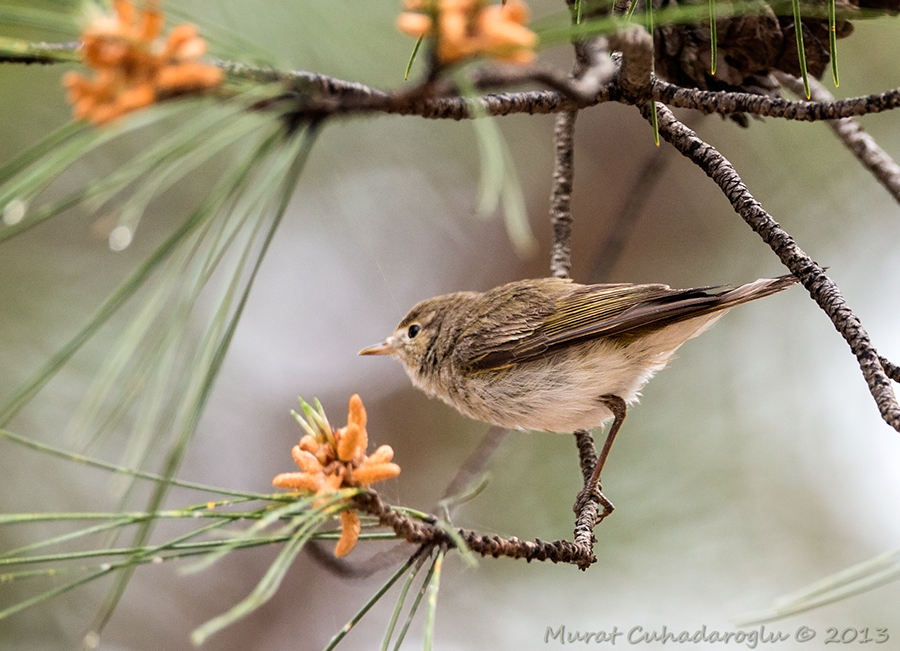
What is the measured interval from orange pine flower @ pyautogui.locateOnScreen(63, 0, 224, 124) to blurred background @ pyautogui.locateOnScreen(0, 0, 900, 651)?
1425 mm

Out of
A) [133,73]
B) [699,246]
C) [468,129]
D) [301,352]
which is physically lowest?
Result: [133,73]

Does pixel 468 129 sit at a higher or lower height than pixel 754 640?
higher

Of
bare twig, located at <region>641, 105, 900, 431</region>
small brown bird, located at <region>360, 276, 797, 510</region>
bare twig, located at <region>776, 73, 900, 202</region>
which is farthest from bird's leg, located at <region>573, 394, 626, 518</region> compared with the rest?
bare twig, located at <region>776, 73, 900, 202</region>

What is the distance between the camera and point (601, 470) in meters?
2.00

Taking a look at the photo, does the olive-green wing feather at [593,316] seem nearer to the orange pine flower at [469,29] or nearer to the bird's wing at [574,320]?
the bird's wing at [574,320]

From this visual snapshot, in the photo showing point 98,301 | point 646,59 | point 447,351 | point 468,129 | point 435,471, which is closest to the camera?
point 646,59

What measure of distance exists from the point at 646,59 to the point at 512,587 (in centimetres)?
209

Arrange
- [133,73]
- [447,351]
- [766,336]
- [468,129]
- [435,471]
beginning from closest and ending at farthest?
[133,73] → [447,351] → [766,336] → [435,471] → [468,129]

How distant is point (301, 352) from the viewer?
11.6 ft

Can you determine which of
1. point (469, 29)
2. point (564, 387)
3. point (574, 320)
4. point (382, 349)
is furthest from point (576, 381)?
Answer: point (469, 29)

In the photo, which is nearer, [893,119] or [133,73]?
[133,73]

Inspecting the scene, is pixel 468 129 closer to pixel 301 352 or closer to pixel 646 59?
pixel 301 352

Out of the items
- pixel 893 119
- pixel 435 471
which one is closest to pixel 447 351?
pixel 435 471

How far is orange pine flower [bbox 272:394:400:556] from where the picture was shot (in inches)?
36.3
